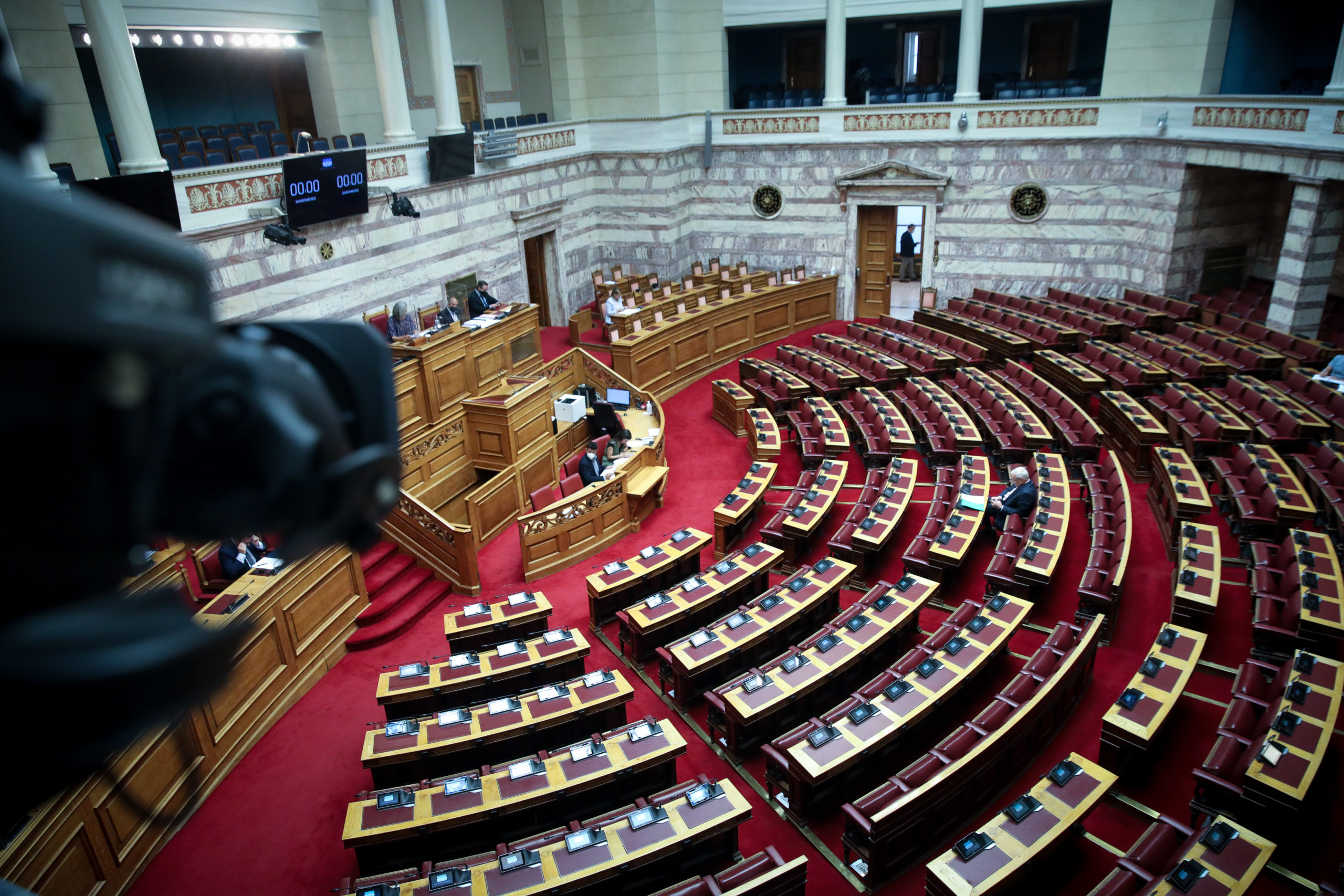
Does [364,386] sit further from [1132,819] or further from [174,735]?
[1132,819]

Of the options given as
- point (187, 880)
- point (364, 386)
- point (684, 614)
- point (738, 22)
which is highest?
point (738, 22)

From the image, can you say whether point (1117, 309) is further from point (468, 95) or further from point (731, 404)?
point (468, 95)

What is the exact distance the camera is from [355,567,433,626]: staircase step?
920 cm

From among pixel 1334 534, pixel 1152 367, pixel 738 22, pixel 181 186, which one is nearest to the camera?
pixel 1334 534

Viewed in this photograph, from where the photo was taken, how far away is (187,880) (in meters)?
6.11

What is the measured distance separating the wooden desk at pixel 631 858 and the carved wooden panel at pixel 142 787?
2.33 meters

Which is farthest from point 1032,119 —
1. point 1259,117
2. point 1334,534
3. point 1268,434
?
point 1334,534

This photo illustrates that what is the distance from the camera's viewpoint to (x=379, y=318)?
1316 cm

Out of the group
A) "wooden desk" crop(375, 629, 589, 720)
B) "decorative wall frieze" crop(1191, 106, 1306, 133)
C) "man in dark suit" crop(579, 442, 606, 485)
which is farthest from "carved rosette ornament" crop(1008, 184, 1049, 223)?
"wooden desk" crop(375, 629, 589, 720)

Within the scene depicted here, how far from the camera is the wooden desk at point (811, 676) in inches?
263

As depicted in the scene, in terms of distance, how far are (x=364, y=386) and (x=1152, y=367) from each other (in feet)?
43.6

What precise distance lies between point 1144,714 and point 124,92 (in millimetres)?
12342

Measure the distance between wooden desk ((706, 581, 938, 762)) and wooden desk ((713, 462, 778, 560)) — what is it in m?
2.50

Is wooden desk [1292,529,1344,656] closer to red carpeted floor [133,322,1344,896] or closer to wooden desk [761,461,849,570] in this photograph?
red carpeted floor [133,322,1344,896]
